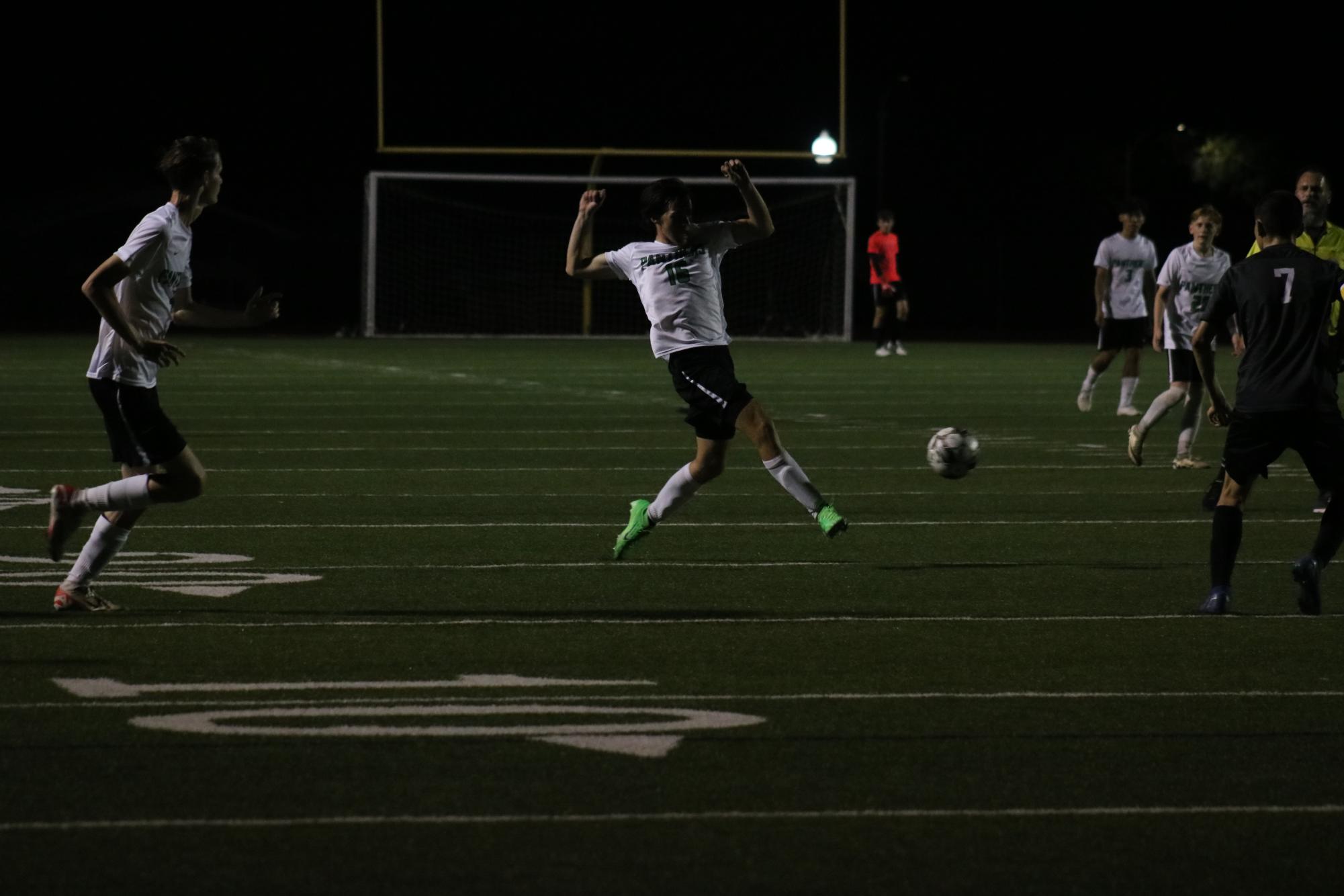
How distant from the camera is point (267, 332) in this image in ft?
143

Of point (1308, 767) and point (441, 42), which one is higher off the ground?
point (441, 42)

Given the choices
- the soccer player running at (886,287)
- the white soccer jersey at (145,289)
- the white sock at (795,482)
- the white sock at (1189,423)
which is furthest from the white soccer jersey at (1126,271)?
the white soccer jersey at (145,289)

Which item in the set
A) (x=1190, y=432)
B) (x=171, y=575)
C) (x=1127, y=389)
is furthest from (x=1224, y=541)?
(x=1127, y=389)

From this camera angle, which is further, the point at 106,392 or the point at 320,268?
the point at 320,268

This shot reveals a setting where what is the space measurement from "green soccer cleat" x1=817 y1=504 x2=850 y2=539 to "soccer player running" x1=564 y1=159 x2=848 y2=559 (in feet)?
0.08

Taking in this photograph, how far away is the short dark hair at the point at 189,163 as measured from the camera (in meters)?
8.06

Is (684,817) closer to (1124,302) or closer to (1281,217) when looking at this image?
(1281,217)

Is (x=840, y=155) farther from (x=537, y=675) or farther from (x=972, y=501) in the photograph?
(x=537, y=675)

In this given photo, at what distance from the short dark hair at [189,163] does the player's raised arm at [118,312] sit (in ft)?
1.32

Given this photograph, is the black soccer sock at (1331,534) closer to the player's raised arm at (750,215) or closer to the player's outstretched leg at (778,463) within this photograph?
the player's outstretched leg at (778,463)

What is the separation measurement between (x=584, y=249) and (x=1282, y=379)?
338 cm

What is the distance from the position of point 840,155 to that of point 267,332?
41.2ft

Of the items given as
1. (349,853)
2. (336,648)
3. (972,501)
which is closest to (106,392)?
(336,648)

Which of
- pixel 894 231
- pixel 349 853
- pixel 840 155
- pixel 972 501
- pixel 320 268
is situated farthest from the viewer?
pixel 894 231
